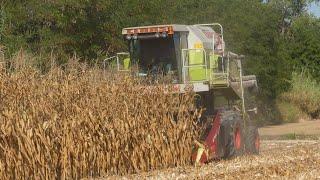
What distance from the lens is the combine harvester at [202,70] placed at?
16.0 metres

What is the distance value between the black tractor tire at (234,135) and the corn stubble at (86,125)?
124 centimetres

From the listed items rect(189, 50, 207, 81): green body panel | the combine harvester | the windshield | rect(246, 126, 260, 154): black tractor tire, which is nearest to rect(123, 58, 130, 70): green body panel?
the combine harvester

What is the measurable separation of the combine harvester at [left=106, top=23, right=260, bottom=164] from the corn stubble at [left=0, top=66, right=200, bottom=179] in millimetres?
1034

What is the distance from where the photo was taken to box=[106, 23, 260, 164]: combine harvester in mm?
15961

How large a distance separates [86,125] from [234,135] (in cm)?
475

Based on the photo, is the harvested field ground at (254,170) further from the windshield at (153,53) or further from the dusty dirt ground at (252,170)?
the windshield at (153,53)

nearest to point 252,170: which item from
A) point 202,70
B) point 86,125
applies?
point 86,125

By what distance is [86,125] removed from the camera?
13094mm

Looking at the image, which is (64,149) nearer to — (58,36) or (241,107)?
(241,107)

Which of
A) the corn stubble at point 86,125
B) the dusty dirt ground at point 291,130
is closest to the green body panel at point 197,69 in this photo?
the corn stubble at point 86,125

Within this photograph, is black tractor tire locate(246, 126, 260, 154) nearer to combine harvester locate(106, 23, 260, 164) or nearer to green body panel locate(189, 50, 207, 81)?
combine harvester locate(106, 23, 260, 164)

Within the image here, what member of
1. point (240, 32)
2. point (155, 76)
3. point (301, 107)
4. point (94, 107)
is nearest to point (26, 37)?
point (155, 76)

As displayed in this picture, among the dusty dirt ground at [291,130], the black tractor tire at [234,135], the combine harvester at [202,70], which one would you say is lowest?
the dusty dirt ground at [291,130]

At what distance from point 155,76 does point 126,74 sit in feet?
3.41
